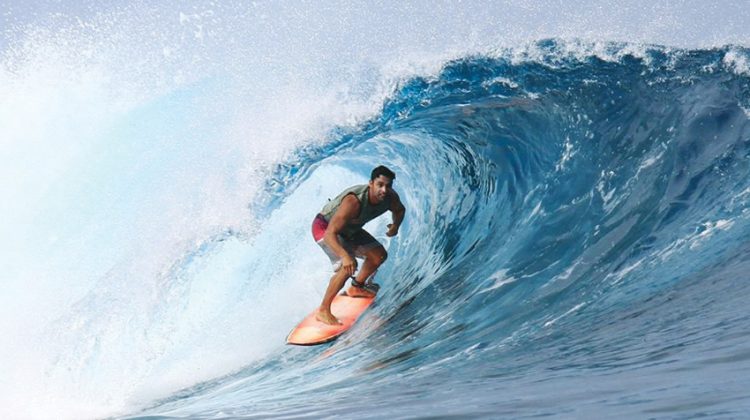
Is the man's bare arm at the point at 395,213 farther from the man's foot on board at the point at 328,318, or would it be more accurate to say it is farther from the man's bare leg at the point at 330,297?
the man's foot on board at the point at 328,318

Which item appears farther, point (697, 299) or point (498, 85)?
point (498, 85)

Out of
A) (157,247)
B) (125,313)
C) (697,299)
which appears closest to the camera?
(697,299)

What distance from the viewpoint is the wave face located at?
3.47m

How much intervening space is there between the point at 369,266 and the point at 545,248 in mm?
1413

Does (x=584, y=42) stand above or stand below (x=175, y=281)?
above

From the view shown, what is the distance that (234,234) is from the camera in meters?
6.84

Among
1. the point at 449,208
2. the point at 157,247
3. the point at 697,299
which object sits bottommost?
the point at 697,299

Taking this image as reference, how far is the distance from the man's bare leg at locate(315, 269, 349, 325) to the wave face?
7.6 inches

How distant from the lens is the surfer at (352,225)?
5621mm

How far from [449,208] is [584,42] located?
2106 mm

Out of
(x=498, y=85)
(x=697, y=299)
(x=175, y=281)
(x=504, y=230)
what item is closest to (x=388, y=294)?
(x=504, y=230)

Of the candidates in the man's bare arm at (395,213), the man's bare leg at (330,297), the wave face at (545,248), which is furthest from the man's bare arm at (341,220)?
the wave face at (545,248)

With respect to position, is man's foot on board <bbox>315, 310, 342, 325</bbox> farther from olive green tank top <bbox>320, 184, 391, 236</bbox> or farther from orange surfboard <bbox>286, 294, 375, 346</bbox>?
olive green tank top <bbox>320, 184, 391, 236</bbox>

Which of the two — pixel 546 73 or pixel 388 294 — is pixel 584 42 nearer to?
pixel 546 73
